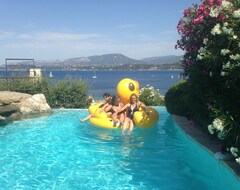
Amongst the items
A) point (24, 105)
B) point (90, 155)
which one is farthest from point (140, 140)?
point (24, 105)

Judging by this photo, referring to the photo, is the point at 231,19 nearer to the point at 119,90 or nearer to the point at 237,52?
the point at 237,52

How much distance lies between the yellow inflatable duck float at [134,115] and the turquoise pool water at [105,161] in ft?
0.87

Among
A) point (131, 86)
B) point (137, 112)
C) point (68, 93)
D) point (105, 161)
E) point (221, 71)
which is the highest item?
point (221, 71)

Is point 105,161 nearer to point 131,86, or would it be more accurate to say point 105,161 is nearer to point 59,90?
point 131,86

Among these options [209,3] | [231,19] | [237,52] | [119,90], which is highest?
[209,3]

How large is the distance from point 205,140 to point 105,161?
8.38 feet

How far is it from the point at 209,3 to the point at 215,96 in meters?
2.67

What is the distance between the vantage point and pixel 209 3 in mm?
7297

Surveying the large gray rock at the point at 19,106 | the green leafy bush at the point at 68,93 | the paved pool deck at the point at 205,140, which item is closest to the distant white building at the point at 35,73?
the green leafy bush at the point at 68,93

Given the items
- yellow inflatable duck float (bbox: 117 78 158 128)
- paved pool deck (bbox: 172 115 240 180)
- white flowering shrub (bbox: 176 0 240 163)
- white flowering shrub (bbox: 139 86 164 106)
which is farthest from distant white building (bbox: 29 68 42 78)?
white flowering shrub (bbox: 176 0 240 163)

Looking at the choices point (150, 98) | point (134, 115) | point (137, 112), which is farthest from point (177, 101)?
point (150, 98)

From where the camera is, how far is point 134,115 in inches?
443

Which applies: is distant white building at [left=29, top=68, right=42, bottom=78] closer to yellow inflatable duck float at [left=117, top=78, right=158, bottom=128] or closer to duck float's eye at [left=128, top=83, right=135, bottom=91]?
yellow inflatable duck float at [left=117, top=78, right=158, bottom=128]

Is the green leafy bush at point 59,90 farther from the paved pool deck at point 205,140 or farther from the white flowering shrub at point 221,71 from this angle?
the white flowering shrub at point 221,71
